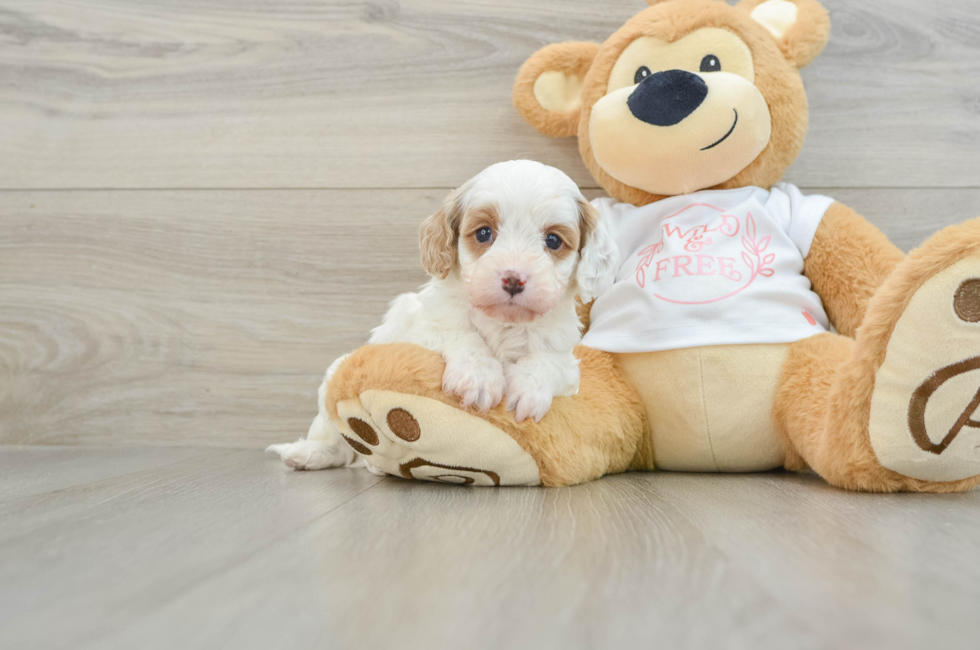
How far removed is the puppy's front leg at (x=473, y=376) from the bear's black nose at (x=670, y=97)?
1.62 ft

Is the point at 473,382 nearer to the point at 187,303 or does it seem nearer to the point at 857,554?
the point at 857,554

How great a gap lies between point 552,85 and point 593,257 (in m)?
0.50

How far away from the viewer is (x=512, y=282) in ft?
2.96

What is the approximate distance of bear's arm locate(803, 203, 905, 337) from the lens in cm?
114

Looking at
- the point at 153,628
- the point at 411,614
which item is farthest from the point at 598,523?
the point at 153,628

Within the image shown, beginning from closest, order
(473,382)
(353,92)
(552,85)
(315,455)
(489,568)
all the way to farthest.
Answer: (489,568) < (473,382) < (315,455) < (552,85) < (353,92)

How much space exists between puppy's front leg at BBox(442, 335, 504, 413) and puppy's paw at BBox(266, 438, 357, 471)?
386mm

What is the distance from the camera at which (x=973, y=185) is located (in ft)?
4.67

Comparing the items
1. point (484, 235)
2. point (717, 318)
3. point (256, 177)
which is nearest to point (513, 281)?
point (484, 235)

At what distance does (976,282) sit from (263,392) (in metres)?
1.31

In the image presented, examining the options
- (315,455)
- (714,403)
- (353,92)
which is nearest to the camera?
(714,403)

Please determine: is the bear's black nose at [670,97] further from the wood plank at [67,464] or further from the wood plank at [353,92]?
the wood plank at [67,464]

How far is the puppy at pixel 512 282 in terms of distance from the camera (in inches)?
36.2

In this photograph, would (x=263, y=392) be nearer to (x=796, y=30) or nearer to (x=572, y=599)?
(x=572, y=599)
